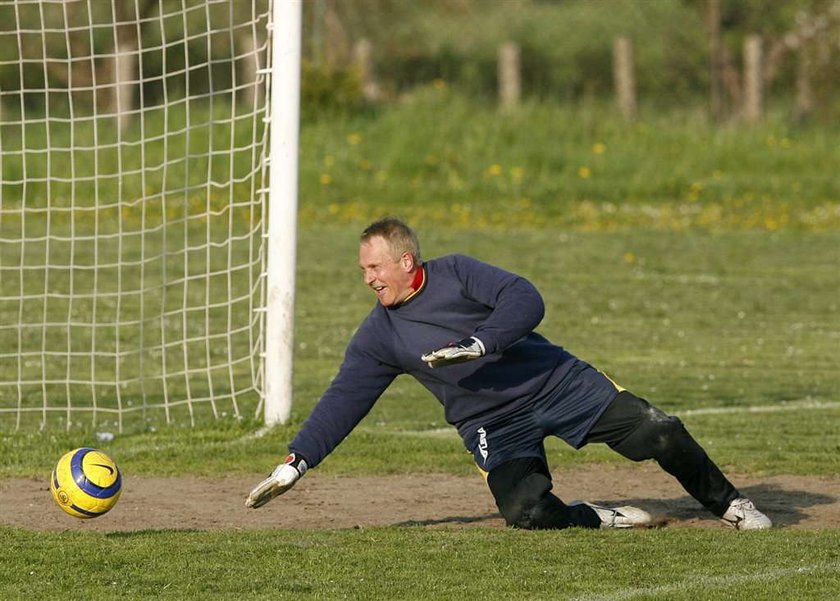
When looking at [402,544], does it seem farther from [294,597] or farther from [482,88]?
[482,88]

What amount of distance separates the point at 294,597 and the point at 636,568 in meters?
1.46

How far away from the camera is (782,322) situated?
17078mm

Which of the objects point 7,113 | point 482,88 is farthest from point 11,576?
point 482,88

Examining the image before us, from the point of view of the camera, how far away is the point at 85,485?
7566 millimetres

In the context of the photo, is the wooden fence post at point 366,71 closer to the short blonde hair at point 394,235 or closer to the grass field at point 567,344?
the grass field at point 567,344

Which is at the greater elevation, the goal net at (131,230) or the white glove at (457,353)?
the white glove at (457,353)

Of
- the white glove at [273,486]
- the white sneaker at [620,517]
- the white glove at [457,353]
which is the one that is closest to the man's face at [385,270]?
the white glove at [457,353]

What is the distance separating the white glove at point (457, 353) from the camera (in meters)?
7.03

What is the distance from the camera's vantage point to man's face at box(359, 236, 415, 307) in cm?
755

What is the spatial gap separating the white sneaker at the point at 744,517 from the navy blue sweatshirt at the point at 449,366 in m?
0.82

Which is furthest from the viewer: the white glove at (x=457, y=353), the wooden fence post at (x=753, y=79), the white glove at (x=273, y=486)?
the wooden fence post at (x=753, y=79)

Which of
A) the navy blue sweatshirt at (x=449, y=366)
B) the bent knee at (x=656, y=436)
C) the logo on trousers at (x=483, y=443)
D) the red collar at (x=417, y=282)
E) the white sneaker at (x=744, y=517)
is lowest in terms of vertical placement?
the white sneaker at (x=744, y=517)

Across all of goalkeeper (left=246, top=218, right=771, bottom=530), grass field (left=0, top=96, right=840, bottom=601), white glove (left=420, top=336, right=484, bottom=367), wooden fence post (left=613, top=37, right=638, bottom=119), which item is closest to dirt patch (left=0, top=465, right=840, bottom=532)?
grass field (left=0, top=96, right=840, bottom=601)

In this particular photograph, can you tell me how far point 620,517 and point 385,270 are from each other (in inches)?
67.9
